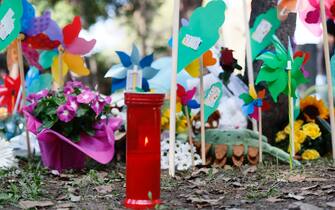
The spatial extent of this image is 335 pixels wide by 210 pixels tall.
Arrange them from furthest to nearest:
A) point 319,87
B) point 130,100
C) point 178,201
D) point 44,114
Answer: point 319,87, point 44,114, point 178,201, point 130,100

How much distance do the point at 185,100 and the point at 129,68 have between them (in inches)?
15.1

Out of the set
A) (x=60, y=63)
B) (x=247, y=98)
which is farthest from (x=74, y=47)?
(x=247, y=98)

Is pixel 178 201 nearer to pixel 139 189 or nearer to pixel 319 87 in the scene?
pixel 139 189

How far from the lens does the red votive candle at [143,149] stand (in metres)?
2.38

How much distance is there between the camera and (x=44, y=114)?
3.54 meters

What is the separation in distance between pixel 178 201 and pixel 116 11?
35.2 feet

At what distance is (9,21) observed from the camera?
352 cm

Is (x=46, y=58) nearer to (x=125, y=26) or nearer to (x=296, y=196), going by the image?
(x=296, y=196)

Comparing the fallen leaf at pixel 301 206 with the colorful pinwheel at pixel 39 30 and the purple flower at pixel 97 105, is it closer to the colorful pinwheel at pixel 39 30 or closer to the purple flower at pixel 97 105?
the purple flower at pixel 97 105

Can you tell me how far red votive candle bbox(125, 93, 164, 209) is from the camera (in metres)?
2.38

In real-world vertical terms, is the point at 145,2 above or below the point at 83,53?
above

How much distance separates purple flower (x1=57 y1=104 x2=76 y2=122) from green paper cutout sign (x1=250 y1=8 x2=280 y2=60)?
4.27ft

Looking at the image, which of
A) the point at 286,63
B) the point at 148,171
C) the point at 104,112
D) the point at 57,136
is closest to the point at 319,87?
the point at 286,63

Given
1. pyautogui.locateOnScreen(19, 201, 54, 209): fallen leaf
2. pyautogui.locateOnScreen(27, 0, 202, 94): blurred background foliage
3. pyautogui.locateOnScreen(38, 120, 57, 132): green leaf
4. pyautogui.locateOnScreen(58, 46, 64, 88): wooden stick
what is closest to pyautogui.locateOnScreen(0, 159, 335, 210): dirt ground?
pyautogui.locateOnScreen(19, 201, 54, 209): fallen leaf
